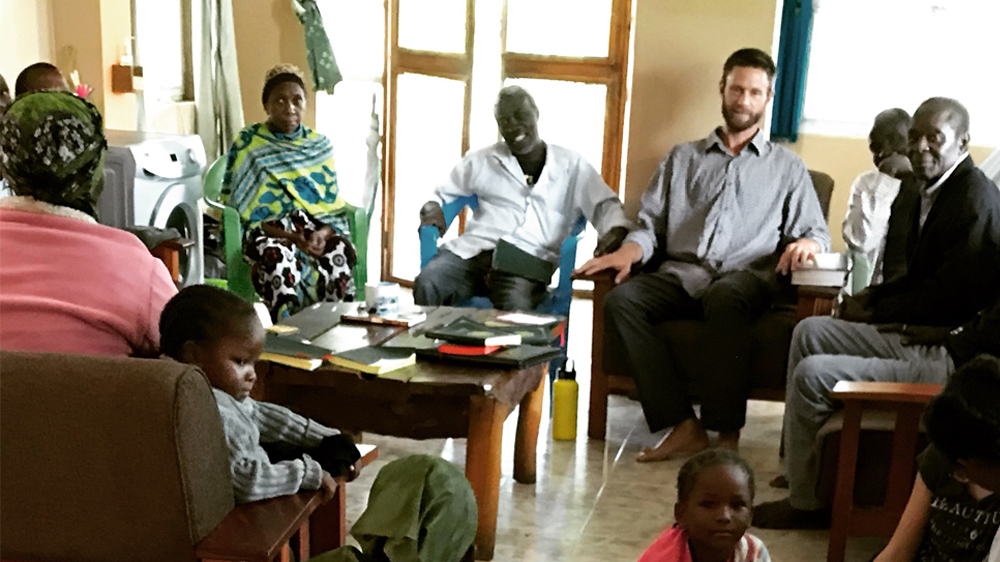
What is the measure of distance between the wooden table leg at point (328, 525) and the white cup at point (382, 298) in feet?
3.97

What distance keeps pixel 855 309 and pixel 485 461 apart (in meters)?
1.25

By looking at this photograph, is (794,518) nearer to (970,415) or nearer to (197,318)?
(970,415)

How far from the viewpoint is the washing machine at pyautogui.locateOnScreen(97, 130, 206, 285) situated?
4.30m

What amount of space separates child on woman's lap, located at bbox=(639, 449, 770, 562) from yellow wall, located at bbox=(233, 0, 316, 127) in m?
4.10

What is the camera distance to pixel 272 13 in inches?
223

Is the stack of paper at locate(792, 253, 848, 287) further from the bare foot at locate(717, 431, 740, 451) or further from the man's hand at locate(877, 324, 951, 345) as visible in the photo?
the bare foot at locate(717, 431, 740, 451)

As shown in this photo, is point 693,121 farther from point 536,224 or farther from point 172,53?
point 172,53

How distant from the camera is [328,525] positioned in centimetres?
209

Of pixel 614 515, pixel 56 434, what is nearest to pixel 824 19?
pixel 614 515

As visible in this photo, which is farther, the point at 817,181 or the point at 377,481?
the point at 817,181

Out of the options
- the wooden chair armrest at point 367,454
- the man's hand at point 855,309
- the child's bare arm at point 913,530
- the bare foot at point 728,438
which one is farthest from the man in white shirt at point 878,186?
the wooden chair armrest at point 367,454

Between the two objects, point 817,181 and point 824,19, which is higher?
point 824,19

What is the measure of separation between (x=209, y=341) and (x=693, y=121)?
2587 millimetres

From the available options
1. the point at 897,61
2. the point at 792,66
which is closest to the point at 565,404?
the point at 792,66
